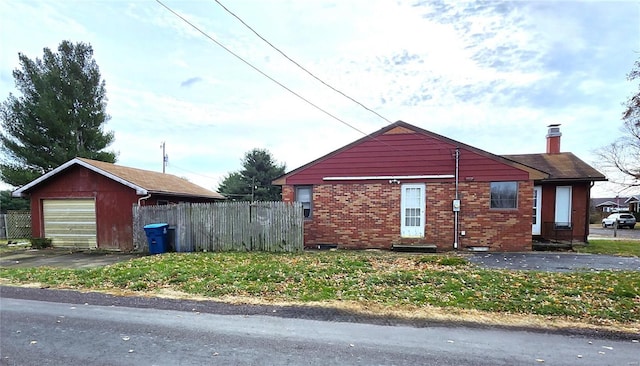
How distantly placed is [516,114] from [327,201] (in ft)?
28.9

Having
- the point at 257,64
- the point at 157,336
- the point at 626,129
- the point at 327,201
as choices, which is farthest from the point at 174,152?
the point at 626,129

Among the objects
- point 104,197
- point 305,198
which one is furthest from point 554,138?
point 104,197

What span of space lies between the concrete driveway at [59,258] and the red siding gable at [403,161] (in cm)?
669

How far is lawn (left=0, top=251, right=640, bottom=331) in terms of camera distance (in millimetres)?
5352

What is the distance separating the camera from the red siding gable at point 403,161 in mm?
11898

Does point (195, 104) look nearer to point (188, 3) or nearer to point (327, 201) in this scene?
point (327, 201)

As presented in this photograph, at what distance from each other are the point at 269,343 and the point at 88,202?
523 inches

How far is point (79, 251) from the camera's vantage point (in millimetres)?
12930

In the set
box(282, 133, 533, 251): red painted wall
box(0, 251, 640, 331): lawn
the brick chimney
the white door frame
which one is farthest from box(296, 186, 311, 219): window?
the brick chimney

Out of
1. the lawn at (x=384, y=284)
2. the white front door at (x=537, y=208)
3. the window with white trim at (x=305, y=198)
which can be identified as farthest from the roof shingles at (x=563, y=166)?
the window with white trim at (x=305, y=198)

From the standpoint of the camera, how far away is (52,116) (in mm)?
23750

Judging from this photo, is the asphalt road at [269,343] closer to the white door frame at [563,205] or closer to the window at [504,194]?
the window at [504,194]

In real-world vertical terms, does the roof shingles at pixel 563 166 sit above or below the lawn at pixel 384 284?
above

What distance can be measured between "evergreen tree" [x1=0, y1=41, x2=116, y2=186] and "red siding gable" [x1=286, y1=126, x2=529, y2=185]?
21.1m
